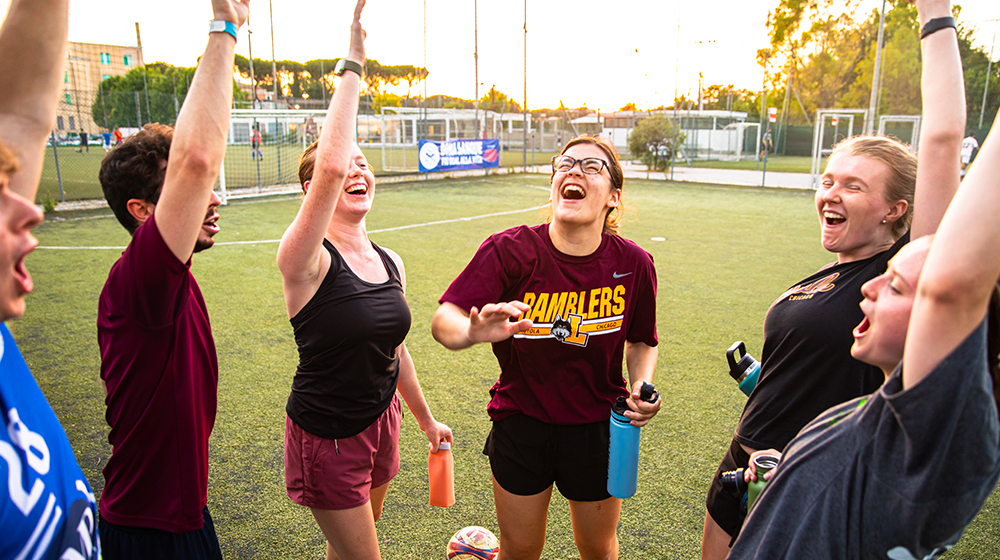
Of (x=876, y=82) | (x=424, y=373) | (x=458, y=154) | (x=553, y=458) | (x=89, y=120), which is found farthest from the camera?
(x=89, y=120)

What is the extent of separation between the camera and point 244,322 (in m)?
6.88

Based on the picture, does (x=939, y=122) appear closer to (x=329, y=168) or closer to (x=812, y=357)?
(x=812, y=357)

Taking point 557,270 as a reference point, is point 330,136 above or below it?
above

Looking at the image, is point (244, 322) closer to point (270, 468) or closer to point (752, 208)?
point (270, 468)

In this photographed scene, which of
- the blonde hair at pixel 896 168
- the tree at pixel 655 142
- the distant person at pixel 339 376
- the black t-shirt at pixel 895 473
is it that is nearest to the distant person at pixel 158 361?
the distant person at pixel 339 376

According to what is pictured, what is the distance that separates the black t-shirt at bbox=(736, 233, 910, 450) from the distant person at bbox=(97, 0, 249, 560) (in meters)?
2.19

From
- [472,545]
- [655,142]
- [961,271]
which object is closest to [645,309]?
[472,545]

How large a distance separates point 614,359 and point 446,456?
1.08 meters

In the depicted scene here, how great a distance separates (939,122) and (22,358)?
2.81m

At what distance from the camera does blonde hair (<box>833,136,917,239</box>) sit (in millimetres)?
2445

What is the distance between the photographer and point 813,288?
8.07 feet

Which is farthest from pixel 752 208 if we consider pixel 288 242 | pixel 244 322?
pixel 288 242

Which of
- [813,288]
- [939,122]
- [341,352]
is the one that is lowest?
[341,352]

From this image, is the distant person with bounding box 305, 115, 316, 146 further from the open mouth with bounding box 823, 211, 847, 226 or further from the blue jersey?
the blue jersey
